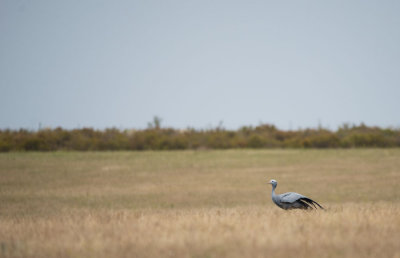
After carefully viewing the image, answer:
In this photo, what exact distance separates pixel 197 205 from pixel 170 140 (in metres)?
30.1

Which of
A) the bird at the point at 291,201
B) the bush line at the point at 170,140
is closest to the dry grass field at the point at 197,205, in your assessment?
the bird at the point at 291,201

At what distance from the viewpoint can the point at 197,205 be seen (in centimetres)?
2033

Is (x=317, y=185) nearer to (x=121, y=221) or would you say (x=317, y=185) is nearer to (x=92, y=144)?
(x=121, y=221)

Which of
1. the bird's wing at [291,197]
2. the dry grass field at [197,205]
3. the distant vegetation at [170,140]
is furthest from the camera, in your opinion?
the distant vegetation at [170,140]

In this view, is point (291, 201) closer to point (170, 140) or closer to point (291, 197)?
point (291, 197)

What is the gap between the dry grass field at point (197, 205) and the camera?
6.84 meters

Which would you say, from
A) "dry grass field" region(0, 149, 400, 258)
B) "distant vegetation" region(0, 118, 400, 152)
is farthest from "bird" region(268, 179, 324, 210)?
"distant vegetation" region(0, 118, 400, 152)

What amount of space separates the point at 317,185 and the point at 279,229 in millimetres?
19472

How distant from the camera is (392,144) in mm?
51062

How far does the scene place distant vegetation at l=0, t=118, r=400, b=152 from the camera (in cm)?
4812

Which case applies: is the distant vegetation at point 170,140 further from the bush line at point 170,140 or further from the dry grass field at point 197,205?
the dry grass field at point 197,205

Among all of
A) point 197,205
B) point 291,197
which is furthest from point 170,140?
point 291,197

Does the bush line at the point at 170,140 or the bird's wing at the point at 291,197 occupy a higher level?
the bush line at the point at 170,140

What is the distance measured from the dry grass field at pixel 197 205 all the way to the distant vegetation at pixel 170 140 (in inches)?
283
